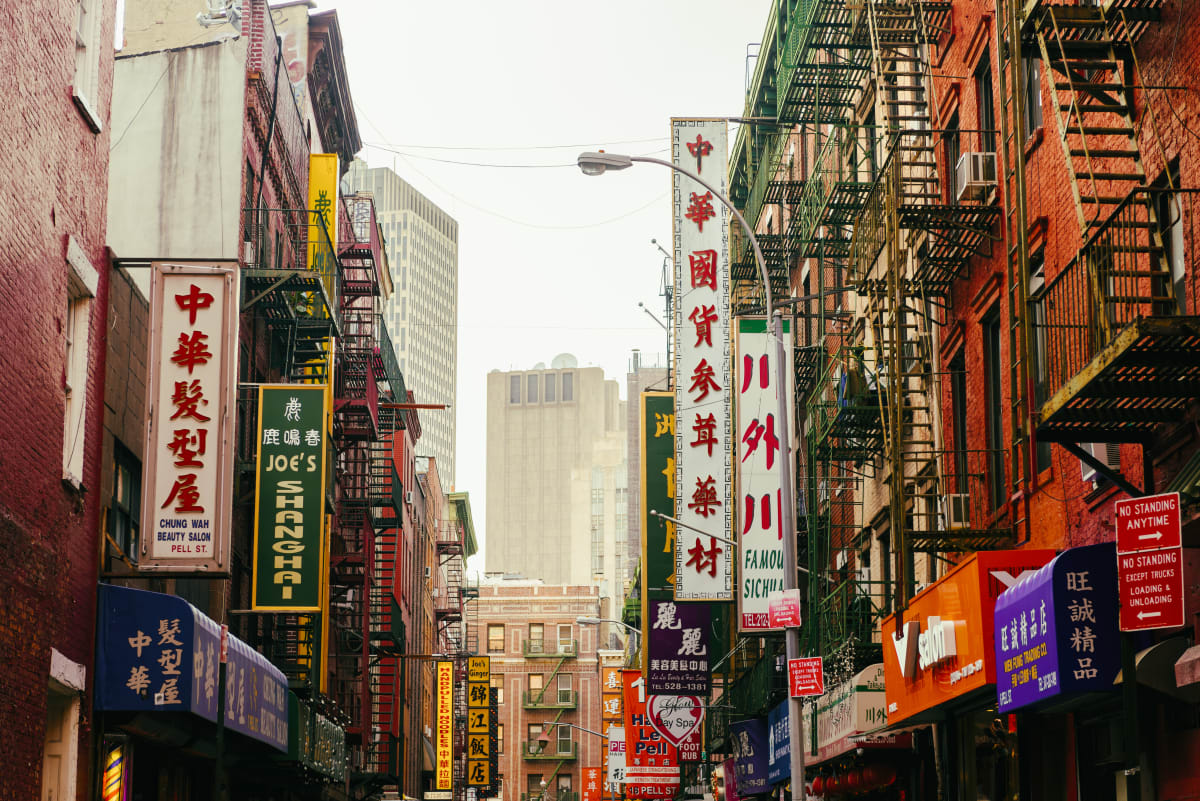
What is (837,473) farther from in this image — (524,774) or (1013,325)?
(524,774)

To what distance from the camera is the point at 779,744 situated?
103ft

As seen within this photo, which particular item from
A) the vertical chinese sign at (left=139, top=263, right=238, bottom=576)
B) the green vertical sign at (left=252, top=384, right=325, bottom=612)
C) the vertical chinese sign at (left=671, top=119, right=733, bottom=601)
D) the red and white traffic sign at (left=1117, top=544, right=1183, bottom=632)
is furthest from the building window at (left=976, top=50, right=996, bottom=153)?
the green vertical sign at (left=252, top=384, right=325, bottom=612)

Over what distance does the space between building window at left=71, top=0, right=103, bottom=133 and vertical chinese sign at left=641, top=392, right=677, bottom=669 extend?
67.7ft

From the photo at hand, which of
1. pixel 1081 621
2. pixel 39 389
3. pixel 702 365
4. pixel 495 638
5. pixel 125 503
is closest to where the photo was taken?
pixel 1081 621

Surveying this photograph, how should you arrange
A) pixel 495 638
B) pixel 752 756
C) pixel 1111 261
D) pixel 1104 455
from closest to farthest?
pixel 1111 261, pixel 1104 455, pixel 752 756, pixel 495 638

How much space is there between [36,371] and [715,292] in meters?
19.0

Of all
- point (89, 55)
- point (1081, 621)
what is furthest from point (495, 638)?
point (1081, 621)

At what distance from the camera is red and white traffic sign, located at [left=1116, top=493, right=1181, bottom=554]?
36.1 ft

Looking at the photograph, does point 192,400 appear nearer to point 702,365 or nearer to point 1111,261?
point 1111,261

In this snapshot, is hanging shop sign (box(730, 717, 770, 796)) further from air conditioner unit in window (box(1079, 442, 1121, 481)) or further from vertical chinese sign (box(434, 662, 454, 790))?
vertical chinese sign (box(434, 662, 454, 790))

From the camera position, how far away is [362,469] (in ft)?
151

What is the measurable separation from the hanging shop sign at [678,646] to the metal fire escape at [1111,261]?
21000mm

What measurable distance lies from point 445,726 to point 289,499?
49.5 m

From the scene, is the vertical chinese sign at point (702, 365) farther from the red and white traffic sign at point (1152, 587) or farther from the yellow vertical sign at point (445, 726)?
the yellow vertical sign at point (445, 726)
